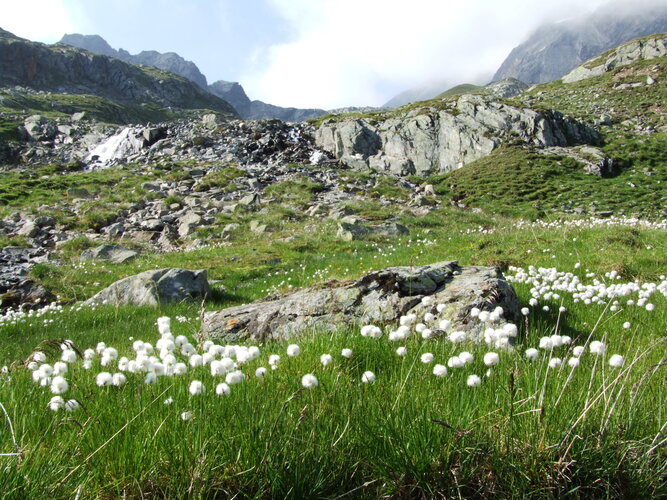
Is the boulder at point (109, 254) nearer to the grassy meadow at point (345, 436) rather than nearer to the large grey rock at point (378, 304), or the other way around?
the large grey rock at point (378, 304)

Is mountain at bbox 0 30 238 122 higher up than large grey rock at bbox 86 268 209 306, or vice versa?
mountain at bbox 0 30 238 122

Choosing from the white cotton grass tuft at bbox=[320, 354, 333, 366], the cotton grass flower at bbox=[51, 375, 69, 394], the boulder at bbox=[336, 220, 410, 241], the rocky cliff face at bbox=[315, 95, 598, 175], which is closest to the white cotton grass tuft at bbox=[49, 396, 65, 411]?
the cotton grass flower at bbox=[51, 375, 69, 394]

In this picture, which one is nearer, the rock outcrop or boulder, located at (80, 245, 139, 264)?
boulder, located at (80, 245, 139, 264)

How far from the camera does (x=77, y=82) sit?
495ft

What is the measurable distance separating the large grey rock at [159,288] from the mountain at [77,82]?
118 metres

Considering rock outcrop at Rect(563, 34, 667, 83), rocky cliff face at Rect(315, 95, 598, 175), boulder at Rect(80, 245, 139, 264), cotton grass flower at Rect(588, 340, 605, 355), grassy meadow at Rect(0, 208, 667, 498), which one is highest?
rock outcrop at Rect(563, 34, 667, 83)

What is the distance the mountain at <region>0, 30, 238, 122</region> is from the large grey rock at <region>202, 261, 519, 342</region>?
124 m

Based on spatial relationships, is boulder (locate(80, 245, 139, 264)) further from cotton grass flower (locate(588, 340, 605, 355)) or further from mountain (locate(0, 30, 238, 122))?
mountain (locate(0, 30, 238, 122))

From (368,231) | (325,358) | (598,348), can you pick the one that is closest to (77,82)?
(368,231)

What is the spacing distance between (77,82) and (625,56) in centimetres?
17975

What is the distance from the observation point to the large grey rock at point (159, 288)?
1071 cm

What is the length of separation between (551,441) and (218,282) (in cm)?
1292

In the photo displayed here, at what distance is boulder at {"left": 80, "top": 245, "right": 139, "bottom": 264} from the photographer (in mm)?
18344

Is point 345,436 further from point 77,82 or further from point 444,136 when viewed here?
point 77,82
